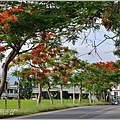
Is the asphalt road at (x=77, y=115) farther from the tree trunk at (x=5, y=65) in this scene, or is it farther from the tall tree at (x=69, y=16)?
the tall tree at (x=69, y=16)

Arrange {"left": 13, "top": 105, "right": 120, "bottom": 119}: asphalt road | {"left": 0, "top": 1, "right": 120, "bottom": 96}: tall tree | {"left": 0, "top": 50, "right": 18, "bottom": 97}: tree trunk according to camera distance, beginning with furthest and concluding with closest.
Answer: {"left": 13, "top": 105, "right": 120, "bottom": 119}: asphalt road → {"left": 0, "top": 50, "right": 18, "bottom": 97}: tree trunk → {"left": 0, "top": 1, "right": 120, "bottom": 96}: tall tree

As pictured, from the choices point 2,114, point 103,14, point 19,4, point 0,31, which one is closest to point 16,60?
point 2,114

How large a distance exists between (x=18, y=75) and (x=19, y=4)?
2109 cm

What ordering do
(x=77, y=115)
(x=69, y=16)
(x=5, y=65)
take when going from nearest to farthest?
(x=69, y=16), (x=5, y=65), (x=77, y=115)

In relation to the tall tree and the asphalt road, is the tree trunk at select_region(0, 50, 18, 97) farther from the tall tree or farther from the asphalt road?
the tall tree

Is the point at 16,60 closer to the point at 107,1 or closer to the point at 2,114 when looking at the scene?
the point at 2,114

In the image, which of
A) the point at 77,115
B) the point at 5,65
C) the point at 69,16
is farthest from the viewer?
the point at 77,115

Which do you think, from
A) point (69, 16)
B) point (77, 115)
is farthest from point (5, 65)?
point (69, 16)

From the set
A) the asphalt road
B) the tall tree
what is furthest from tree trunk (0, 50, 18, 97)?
the tall tree

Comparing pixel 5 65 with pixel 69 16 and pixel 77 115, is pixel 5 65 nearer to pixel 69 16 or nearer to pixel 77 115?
pixel 77 115

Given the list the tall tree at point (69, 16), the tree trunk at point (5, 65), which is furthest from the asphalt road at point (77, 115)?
the tall tree at point (69, 16)

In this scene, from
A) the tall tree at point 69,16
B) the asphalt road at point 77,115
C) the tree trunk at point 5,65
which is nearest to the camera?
the tall tree at point 69,16

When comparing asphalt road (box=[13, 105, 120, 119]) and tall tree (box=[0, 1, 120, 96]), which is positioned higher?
tall tree (box=[0, 1, 120, 96])

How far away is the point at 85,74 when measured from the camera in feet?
149
